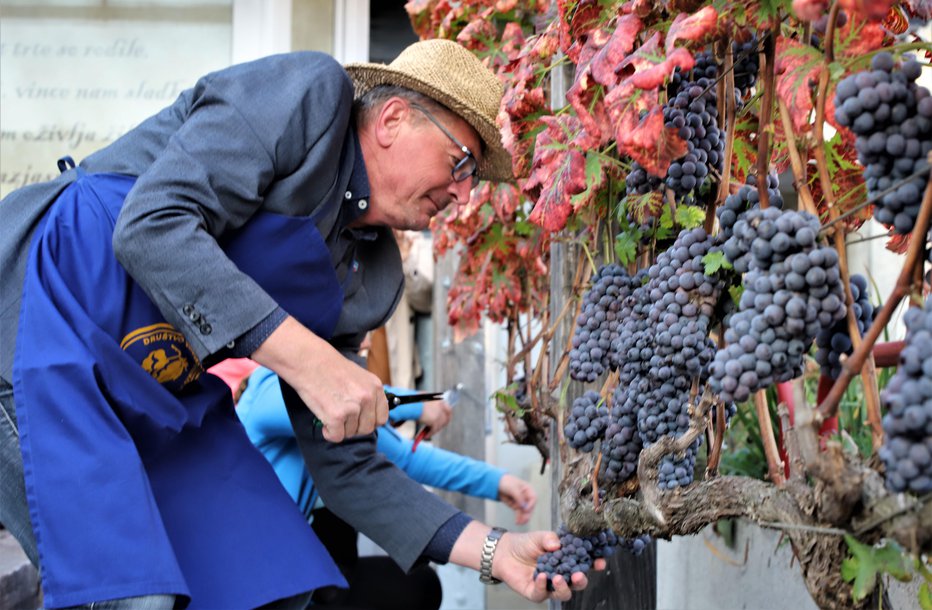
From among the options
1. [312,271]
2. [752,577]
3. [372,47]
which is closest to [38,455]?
[312,271]

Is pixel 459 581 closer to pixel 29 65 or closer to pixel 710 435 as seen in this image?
pixel 29 65

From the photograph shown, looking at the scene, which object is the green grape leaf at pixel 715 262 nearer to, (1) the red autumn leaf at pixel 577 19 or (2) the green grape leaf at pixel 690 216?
(2) the green grape leaf at pixel 690 216

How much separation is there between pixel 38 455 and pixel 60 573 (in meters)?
0.17

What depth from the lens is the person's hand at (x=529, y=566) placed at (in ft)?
5.86

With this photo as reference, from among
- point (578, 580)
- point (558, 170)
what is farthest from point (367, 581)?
point (558, 170)

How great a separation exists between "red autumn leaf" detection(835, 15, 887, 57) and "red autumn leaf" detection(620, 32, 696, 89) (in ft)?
0.53

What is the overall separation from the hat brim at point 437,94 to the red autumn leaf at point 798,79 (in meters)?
0.83

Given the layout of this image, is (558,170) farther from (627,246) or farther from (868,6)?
(868,6)

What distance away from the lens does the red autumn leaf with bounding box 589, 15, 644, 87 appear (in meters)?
1.29

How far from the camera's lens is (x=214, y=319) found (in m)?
1.48

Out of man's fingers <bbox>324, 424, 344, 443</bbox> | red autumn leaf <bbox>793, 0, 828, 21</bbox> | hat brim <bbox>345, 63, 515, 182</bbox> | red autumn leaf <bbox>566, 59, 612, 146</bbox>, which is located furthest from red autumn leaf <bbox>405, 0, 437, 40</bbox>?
red autumn leaf <bbox>793, 0, 828, 21</bbox>

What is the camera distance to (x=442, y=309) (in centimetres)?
518

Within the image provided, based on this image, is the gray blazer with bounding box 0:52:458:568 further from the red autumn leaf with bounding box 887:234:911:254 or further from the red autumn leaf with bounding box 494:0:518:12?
the red autumn leaf with bounding box 887:234:911:254

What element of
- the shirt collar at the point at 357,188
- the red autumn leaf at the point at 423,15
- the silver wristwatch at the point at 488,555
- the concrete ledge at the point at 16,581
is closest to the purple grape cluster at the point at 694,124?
the shirt collar at the point at 357,188
